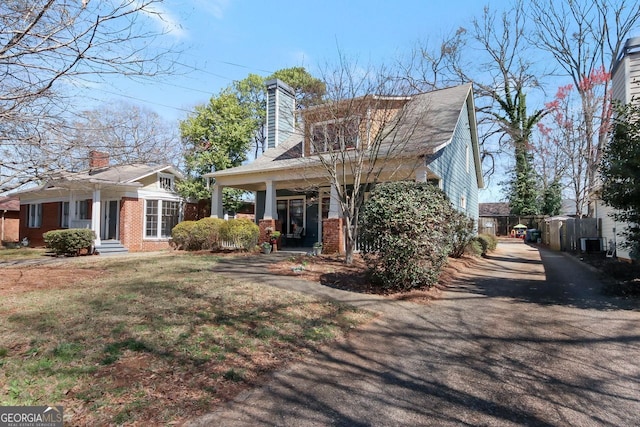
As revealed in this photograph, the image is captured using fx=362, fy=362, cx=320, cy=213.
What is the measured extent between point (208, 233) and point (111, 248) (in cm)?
488

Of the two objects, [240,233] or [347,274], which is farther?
[240,233]

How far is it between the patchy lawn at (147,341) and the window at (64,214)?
13901 mm

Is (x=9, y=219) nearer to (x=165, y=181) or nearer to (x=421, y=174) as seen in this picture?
(x=165, y=181)

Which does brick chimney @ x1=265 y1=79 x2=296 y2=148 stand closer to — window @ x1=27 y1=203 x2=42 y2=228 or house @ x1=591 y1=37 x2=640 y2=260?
house @ x1=591 y1=37 x2=640 y2=260

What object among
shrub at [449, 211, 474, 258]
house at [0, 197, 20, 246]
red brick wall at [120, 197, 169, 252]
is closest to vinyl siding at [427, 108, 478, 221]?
shrub at [449, 211, 474, 258]

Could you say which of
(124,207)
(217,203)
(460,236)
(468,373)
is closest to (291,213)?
(217,203)

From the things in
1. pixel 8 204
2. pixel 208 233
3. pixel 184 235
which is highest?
pixel 8 204

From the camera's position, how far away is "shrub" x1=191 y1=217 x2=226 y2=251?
1424cm

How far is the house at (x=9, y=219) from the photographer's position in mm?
26297

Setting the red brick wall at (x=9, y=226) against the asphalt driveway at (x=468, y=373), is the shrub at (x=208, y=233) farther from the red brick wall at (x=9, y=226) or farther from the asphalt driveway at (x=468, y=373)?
→ the red brick wall at (x=9, y=226)

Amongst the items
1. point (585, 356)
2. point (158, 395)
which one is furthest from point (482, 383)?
point (158, 395)

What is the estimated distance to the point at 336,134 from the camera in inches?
415

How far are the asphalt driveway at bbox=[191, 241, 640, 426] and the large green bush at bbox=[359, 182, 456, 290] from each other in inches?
31.7

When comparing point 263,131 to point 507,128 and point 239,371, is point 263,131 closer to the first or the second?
point 507,128
